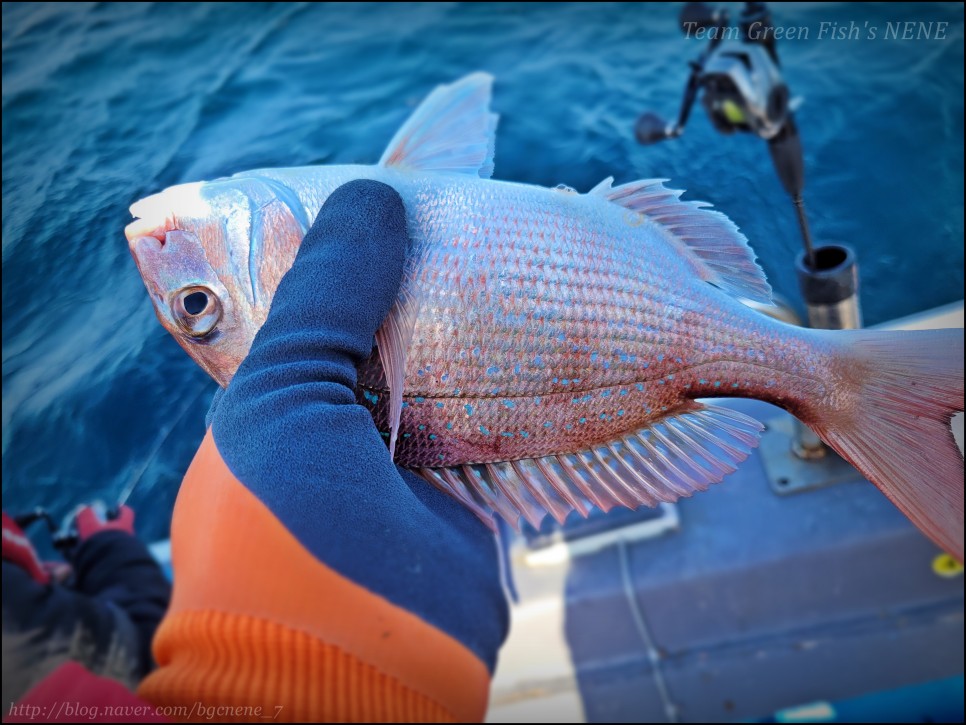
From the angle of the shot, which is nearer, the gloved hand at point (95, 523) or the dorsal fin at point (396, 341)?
the dorsal fin at point (396, 341)

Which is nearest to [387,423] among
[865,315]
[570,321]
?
[570,321]

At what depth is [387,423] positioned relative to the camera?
976 millimetres

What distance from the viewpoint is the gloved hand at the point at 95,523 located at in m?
1.18

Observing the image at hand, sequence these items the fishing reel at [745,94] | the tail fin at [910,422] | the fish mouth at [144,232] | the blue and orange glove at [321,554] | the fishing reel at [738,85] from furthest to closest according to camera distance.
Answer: the fishing reel at [738,85] < the fishing reel at [745,94] < the fish mouth at [144,232] < the tail fin at [910,422] < the blue and orange glove at [321,554]

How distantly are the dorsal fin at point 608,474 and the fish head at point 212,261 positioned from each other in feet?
1.06

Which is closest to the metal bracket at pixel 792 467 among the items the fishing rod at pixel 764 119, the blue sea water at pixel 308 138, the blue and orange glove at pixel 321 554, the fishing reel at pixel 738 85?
the blue sea water at pixel 308 138

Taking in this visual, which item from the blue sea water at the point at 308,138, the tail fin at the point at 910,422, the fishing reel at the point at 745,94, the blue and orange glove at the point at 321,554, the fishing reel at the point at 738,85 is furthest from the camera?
the fishing reel at the point at 738,85

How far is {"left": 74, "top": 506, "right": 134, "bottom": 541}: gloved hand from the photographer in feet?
3.87

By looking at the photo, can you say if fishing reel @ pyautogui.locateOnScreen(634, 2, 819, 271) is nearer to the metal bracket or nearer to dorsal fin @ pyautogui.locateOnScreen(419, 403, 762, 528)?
dorsal fin @ pyautogui.locateOnScreen(419, 403, 762, 528)

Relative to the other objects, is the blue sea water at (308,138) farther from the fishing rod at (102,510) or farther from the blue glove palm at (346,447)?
the blue glove palm at (346,447)

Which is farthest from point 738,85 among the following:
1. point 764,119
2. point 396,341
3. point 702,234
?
point 396,341

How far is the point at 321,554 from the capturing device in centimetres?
70

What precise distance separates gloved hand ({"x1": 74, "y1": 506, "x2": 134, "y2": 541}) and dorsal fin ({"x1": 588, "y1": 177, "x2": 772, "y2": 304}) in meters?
0.92

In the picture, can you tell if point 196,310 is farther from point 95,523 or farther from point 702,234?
point 702,234
